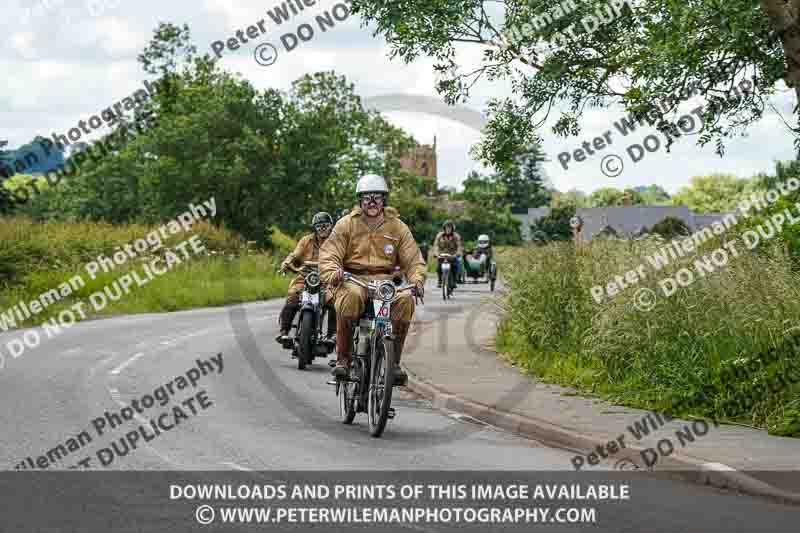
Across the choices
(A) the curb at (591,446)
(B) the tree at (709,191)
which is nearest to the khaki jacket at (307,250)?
(A) the curb at (591,446)

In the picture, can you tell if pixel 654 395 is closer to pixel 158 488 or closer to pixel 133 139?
pixel 158 488

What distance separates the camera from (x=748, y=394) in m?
11.0

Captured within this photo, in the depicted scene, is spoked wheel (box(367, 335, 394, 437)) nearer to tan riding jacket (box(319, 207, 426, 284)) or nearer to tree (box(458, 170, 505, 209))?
tan riding jacket (box(319, 207, 426, 284))

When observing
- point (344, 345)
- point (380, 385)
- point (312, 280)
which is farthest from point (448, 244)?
point (380, 385)

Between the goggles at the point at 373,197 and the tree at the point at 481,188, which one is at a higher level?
the tree at the point at 481,188

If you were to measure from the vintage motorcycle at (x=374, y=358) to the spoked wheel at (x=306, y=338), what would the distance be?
15.3 ft

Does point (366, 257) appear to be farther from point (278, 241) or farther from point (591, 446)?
point (278, 241)

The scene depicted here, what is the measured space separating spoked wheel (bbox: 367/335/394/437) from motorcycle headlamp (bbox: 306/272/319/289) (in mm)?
5245

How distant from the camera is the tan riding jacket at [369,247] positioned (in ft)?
36.6

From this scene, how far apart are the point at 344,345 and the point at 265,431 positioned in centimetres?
109

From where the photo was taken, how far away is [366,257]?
1118 cm

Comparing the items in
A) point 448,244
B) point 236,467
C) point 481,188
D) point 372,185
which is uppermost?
point 481,188

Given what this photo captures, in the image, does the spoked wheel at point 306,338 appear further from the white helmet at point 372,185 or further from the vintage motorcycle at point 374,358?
the white helmet at point 372,185

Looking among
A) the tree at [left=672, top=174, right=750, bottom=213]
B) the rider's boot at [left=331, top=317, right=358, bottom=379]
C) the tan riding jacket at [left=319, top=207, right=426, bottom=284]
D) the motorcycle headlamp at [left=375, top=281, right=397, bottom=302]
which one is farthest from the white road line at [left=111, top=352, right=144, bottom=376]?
the tree at [left=672, top=174, right=750, bottom=213]
